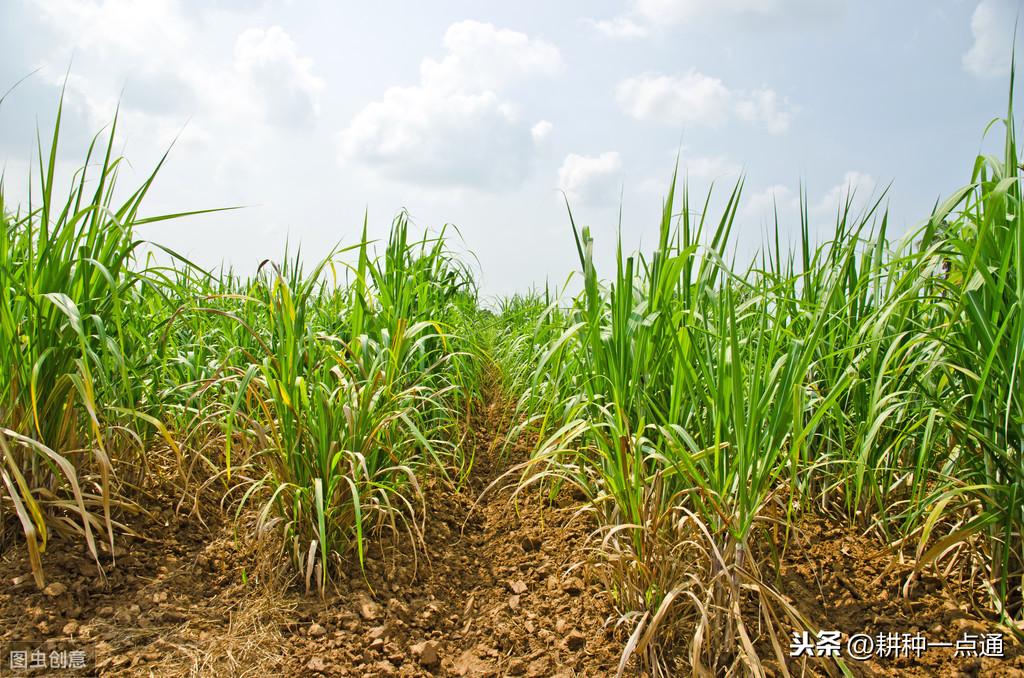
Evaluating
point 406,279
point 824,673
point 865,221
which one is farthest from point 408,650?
point 865,221

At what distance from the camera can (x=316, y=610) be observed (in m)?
1.92

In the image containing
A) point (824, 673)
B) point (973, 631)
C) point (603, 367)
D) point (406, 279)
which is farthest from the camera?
point (406, 279)

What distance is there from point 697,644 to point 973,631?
90 centimetres

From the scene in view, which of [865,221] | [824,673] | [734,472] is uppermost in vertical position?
[865,221]

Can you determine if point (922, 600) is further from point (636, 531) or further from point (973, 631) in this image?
point (636, 531)

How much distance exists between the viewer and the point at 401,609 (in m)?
1.99

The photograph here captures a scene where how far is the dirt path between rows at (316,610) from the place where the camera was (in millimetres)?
1771

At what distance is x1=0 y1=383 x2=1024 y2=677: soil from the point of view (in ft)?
5.81

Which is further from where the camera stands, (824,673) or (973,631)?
(973,631)

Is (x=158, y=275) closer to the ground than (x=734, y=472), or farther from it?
farther from it

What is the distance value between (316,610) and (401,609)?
233mm

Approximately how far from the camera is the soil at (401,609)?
177 cm

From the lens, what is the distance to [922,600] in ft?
6.44

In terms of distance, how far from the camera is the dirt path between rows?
1.77 m
